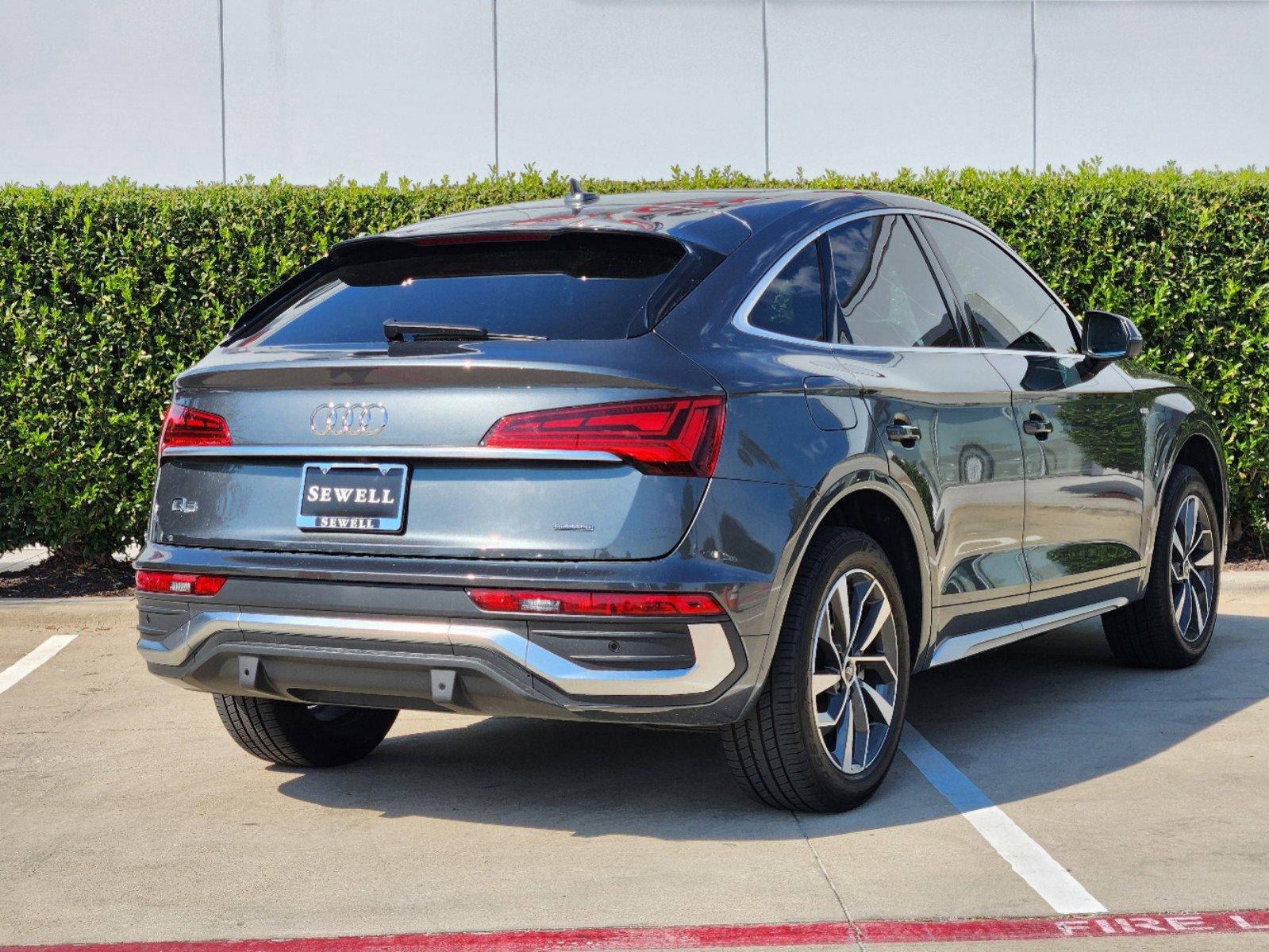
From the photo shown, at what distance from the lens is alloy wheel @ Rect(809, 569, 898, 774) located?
4.43 meters

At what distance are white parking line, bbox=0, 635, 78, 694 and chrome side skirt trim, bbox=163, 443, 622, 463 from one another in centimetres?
299

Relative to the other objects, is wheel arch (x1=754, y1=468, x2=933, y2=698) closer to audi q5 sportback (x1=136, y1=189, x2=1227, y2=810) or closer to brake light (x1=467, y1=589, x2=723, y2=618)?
audi q5 sportback (x1=136, y1=189, x2=1227, y2=810)

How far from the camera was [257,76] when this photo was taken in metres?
11.6

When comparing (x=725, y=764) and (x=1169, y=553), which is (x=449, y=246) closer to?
(x=725, y=764)

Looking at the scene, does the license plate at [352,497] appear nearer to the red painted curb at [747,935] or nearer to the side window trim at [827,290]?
the red painted curb at [747,935]

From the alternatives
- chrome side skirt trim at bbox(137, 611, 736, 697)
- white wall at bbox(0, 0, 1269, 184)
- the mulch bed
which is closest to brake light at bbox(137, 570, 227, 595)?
chrome side skirt trim at bbox(137, 611, 736, 697)

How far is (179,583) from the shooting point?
4344mm

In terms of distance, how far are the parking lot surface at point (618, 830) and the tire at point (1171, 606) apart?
0.27 meters

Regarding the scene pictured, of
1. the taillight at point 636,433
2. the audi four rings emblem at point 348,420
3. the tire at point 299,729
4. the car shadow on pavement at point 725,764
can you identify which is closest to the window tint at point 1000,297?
the car shadow on pavement at point 725,764

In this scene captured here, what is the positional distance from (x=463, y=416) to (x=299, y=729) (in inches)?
63.0

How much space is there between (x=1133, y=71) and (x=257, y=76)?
21.2 feet

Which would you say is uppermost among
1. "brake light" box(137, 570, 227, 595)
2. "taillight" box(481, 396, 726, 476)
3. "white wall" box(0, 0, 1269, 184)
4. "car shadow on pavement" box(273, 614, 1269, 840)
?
"white wall" box(0, 0, 1269, 184)

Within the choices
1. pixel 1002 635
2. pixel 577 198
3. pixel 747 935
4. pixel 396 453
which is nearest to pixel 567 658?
pixel 396 453

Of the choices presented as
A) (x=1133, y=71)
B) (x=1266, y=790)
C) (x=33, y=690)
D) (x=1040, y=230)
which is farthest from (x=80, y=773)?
(x=1133, y=71)
